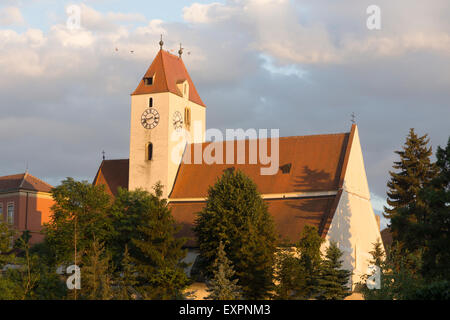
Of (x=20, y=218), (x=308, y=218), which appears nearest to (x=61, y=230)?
(x=308, y=218)

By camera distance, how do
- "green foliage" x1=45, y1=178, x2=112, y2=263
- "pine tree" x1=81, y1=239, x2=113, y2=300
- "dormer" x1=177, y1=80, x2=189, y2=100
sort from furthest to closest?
"dormer" x1=177, y1=80, x2=189, y2=100 → "green foliage" x1=45, y1=178, x2=112, y2=263 → "pine tree" x1=81, y1=239, x2=113, y2=300

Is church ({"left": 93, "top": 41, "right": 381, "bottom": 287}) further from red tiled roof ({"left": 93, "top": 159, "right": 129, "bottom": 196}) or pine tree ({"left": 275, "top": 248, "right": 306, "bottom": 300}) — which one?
pine tree ({"left": 275, "top": 248, "right": 306, "bottom": 300})

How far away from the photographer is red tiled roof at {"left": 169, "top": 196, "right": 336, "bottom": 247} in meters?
48.1

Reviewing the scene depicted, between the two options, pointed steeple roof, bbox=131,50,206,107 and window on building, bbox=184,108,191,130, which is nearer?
pointed steeple roof, bbox=131,50,206,107

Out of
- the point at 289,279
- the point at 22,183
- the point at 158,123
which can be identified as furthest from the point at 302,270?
the point at 22,183

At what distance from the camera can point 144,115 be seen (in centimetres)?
5800

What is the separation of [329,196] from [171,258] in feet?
47.8

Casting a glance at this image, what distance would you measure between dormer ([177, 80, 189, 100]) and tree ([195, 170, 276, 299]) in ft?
42.6

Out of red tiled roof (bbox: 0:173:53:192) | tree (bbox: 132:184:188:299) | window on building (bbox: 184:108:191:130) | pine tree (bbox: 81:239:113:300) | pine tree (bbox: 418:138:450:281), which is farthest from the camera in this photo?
red tiled roof (bbox: 0:173:53:192)

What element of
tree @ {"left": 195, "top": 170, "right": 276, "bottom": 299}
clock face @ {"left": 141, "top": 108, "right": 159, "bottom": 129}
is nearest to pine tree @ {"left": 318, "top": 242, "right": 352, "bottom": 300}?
tree @ {"left": 195, "top": 170, "right": 276, "bottom": 299}

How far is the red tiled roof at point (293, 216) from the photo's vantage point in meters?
48.1
